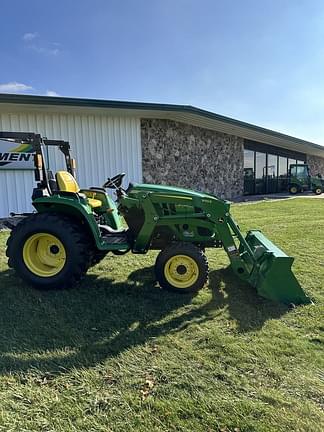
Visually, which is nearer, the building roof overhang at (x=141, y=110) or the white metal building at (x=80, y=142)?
the building roof overhang at (x=141, y=110)

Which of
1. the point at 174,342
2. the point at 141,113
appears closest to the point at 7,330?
the point at 174,342

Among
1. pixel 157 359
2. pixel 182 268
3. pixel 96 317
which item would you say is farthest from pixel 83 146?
pixel 157 359

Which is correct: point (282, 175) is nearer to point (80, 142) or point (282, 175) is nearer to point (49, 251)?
point (80, 142)

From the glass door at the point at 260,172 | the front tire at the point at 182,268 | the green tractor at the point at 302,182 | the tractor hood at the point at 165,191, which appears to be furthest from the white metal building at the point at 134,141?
the front tire at the point at 182,268

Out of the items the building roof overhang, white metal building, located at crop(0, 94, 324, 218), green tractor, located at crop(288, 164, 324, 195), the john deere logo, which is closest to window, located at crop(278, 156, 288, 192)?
green tractor, located at crop(288, 164, 324, 195)

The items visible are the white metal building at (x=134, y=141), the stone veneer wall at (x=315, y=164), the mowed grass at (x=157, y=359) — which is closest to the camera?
the mowed grass at (x=157, y=359)

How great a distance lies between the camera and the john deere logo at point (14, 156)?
381 inches

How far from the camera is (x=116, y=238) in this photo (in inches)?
161

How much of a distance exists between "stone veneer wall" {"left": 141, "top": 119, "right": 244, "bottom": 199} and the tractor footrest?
858 centimetres

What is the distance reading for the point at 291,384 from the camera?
2260 mm

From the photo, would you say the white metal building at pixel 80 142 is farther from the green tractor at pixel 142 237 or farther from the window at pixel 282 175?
the window at pixel 282 175

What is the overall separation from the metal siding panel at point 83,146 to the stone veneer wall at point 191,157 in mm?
725

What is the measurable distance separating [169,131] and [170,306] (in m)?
10.9

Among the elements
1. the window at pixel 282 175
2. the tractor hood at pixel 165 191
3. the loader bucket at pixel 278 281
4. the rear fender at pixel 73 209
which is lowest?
the loader bucket at pixel 278 281
